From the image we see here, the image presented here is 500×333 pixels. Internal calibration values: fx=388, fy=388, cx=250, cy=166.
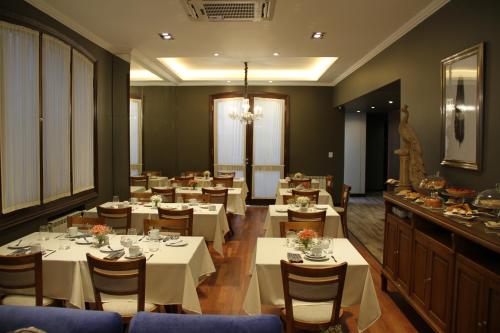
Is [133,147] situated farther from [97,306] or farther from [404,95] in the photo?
[97,306]

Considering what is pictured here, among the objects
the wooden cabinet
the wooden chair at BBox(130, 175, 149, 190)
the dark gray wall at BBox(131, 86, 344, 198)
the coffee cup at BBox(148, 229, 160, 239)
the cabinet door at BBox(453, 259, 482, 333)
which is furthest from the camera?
the dark gray wall at BBox(131, 86, 344, 198)

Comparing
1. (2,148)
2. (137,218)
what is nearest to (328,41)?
(137,218)

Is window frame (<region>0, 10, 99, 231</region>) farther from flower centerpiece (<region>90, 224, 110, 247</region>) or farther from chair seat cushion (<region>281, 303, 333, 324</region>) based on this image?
chair seat cushion (<region>281, 303, 333, 324</region>)

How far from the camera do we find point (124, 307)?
290cm

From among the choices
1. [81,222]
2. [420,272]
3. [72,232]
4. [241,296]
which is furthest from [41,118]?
[420,272]

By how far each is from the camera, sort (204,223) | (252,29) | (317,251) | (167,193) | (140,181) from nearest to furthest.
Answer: (317,251), (204,223), (252,29), (167,193), (140,181)

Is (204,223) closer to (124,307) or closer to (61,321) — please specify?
(124,307)

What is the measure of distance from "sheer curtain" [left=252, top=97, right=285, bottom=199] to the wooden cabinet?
798cm

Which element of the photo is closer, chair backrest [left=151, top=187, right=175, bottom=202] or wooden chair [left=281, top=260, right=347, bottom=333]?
wooden chair [left=281, top=260, right=347, bottom=333]

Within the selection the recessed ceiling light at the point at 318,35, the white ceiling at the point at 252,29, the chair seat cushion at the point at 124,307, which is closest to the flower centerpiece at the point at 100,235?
the chair seat cushion at the point at 124,307

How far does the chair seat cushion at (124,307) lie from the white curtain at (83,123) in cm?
288

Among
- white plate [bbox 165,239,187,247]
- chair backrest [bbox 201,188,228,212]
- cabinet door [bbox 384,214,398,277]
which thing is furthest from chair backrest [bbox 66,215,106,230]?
cabinet door [bbox 384,214,398,277]

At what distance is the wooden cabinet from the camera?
235 centimetres

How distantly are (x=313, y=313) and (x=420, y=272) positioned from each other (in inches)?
48.2
